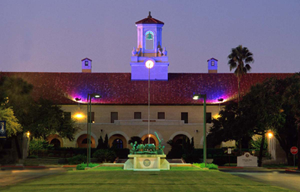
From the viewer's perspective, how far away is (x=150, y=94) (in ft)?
218

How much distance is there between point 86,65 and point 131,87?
10.4 meters

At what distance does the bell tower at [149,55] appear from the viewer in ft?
224

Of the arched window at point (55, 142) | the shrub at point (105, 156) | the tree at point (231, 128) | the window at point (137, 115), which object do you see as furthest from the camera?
the window at point (137, 115)

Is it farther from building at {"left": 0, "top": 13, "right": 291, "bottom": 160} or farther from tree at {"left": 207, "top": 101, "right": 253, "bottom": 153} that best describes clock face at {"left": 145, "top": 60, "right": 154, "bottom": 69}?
tree at {"left": 207, "top": 101, "right": 253, "bottom": 153}

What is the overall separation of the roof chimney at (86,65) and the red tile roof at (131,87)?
3182 millimetres

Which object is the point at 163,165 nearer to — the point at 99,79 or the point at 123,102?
the point at 123,102

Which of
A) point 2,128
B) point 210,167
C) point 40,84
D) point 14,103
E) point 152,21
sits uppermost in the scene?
point 152,21

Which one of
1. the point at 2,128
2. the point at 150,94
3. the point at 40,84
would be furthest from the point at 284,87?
the point at 40,84

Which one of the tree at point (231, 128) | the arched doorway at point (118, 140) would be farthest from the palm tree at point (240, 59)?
the arched doorway at point (118, 140)

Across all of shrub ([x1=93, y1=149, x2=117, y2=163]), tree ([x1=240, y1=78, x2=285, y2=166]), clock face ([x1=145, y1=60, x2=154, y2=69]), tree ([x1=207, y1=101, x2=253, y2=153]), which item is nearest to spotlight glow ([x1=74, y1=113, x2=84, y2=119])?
clock face ([x1=145, y1=60, x2=154, y2=69])

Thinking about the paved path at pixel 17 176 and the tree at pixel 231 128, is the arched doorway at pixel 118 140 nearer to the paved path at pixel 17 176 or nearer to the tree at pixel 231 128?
the tree at pixel 231 128

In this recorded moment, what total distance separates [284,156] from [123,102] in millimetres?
24458

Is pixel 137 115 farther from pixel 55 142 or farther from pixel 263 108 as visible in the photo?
pixel 263 108

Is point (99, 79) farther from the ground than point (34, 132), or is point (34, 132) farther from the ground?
point (99, 79)
